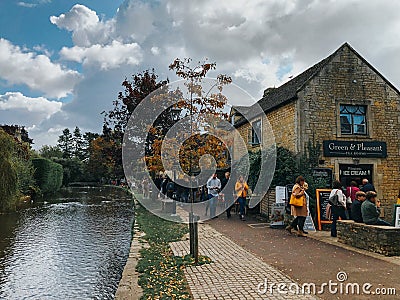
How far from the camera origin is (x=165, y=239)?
32.6ft

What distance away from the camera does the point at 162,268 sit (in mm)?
6762

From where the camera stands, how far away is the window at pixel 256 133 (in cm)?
1814

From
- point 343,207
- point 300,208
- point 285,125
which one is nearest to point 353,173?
point 285,125

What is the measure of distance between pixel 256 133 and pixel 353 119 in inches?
191

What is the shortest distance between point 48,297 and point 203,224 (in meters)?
7.55

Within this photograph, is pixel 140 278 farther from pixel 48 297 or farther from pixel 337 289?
pixel 337 289

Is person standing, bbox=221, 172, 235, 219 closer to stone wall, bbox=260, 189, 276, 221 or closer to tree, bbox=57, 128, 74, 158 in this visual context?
stone wall, bbox=260, 189, 276, 221

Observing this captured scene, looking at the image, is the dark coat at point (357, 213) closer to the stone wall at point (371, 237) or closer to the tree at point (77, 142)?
the stone wall at point (371, 237)

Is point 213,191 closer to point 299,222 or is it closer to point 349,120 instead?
point 299,222

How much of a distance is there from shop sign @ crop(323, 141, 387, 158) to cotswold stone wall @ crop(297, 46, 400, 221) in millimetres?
192

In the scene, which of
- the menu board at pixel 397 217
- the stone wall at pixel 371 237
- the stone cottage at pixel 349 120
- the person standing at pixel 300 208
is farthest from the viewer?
the stone cottage at pixel 349 120

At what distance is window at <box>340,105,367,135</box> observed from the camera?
14930 millimetres

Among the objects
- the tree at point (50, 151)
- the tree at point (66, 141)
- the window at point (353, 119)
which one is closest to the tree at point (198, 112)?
the window at point (353, 119)

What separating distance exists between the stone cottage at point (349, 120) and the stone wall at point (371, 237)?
5353 millimetres
